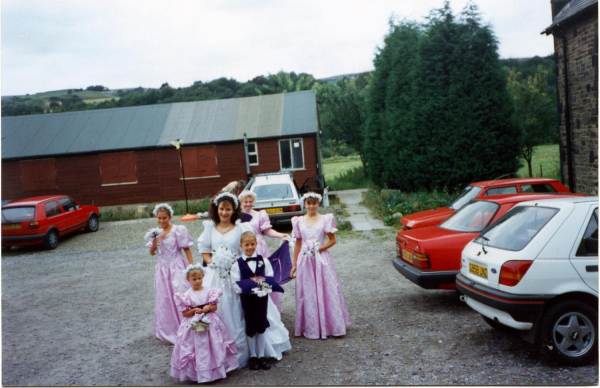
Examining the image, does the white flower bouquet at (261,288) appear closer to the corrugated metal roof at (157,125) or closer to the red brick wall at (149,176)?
the corrugated metal roof at (157,125)

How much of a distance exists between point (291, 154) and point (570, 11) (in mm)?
13760

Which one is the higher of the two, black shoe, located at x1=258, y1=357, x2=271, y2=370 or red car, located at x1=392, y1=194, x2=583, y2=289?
red car, located at x1=392, y1=194, x2=583, y2=289

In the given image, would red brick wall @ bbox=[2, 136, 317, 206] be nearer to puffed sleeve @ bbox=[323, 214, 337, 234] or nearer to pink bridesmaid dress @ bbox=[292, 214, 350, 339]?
puffed sleeve @ bbox=[323, 214, 337, 234]

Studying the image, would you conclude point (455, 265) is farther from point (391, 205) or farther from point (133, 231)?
point (133, 231)

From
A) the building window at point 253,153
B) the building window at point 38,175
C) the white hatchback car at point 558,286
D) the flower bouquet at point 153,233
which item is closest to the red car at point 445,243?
the white hatchback car at point 558,286

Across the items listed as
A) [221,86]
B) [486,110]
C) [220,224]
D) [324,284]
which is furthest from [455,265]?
[221,86]

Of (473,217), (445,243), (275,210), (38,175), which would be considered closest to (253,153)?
(38,175)

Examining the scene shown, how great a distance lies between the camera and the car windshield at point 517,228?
4754 millimetres

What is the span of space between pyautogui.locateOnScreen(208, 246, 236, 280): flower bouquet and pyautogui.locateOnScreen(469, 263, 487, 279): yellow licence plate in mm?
2486

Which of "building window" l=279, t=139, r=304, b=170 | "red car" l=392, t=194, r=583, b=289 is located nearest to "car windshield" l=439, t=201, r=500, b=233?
"red car" l=392, t=194, r=583, b=289

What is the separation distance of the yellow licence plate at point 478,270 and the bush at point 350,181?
23.1 meters

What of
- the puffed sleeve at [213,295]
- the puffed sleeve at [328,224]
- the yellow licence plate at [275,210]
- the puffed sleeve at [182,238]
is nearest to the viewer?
the puffed sleeve at [213,295]

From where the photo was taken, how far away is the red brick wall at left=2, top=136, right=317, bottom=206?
79.5 feet

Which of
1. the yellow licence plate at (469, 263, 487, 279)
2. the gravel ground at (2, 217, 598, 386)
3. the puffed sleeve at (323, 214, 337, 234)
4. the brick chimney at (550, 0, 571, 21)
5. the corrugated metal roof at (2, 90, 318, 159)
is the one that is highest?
the brick chimney at (550, 0, 571, 21)
